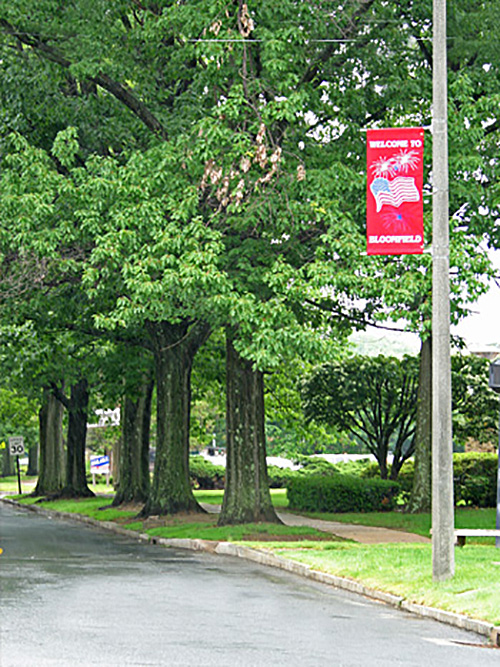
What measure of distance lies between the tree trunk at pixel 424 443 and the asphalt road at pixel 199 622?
11.4 meters

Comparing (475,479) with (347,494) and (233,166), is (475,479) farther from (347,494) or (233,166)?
(233,166)

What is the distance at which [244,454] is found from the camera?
24938 millimetres

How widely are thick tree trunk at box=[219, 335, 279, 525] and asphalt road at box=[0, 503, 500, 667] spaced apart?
6.19m

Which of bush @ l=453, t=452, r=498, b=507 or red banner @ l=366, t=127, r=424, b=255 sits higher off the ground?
red banner @ l=366, t=127, r=424, b=255

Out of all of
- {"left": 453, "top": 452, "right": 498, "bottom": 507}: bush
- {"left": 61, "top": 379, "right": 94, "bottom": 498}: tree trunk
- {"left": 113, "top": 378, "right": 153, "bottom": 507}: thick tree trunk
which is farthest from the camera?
{"left": 61, "top": 379, "right": 94, "bottom": 498}: tree trunk

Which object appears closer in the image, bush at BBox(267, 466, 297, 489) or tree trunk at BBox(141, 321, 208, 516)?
→ tree trunk at BBox(141, 321, 208, 516)

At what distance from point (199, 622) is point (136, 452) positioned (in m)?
25.6

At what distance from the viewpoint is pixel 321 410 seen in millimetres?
38781

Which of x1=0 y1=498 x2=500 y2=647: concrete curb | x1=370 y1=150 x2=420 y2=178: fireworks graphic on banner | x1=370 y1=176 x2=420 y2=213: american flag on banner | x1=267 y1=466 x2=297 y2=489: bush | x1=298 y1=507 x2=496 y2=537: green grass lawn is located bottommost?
x1=0 y1=498 x2=500 y2=647: concrete curb

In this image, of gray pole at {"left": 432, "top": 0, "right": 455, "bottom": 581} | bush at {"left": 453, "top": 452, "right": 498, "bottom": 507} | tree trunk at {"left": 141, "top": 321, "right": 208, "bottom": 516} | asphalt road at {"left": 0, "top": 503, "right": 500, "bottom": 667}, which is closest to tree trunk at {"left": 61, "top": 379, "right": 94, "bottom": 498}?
tree trunk at {"left": 141, "top": 321, "right": 208, "bottom": 516}

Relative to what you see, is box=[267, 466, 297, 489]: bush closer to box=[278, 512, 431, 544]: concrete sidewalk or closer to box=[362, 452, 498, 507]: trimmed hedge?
box=[362, 452, 498, 507]: trimmed hedge

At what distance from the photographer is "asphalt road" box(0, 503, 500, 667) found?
9555 millimetres

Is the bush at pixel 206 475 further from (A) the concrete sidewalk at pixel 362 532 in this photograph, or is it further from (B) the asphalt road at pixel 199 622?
(B) the asphalt road at pixel 199 622

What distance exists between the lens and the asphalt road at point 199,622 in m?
9.55
